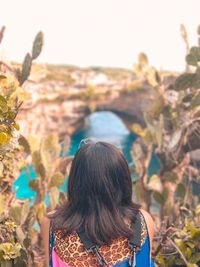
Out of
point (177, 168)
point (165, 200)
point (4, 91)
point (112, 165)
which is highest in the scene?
point (4, 91)

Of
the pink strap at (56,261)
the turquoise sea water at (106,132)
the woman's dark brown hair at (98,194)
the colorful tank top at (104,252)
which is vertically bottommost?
the turquoise sea water at (106,132)

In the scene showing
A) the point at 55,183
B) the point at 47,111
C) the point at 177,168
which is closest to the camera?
the point at 55,183

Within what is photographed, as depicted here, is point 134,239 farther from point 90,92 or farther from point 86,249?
point 90,92

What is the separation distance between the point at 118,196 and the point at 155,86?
8.14 ft

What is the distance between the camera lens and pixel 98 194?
49.7 inches

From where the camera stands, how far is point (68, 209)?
1.32 metres

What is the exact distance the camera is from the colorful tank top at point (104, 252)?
1.27 meters

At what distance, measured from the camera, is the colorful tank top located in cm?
127

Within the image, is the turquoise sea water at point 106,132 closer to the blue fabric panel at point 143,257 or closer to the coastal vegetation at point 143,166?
the coastal vegetation at point 143,166

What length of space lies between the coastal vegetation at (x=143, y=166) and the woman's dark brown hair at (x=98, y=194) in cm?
41

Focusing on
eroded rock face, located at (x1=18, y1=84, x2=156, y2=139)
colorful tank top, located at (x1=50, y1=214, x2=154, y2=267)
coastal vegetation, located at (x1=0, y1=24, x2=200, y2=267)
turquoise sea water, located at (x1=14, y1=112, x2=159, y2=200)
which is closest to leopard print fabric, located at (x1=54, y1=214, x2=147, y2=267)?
colorful tank top, located at (x1=50, y1=214, x2=154, y2=267)

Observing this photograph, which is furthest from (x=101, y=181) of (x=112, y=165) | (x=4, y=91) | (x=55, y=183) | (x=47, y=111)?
(x=47, y=111)

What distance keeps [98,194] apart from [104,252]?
7.3 inches

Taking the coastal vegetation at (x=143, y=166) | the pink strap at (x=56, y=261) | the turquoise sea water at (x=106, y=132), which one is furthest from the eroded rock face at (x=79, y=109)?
the pink strap at (x=56, y=261)
